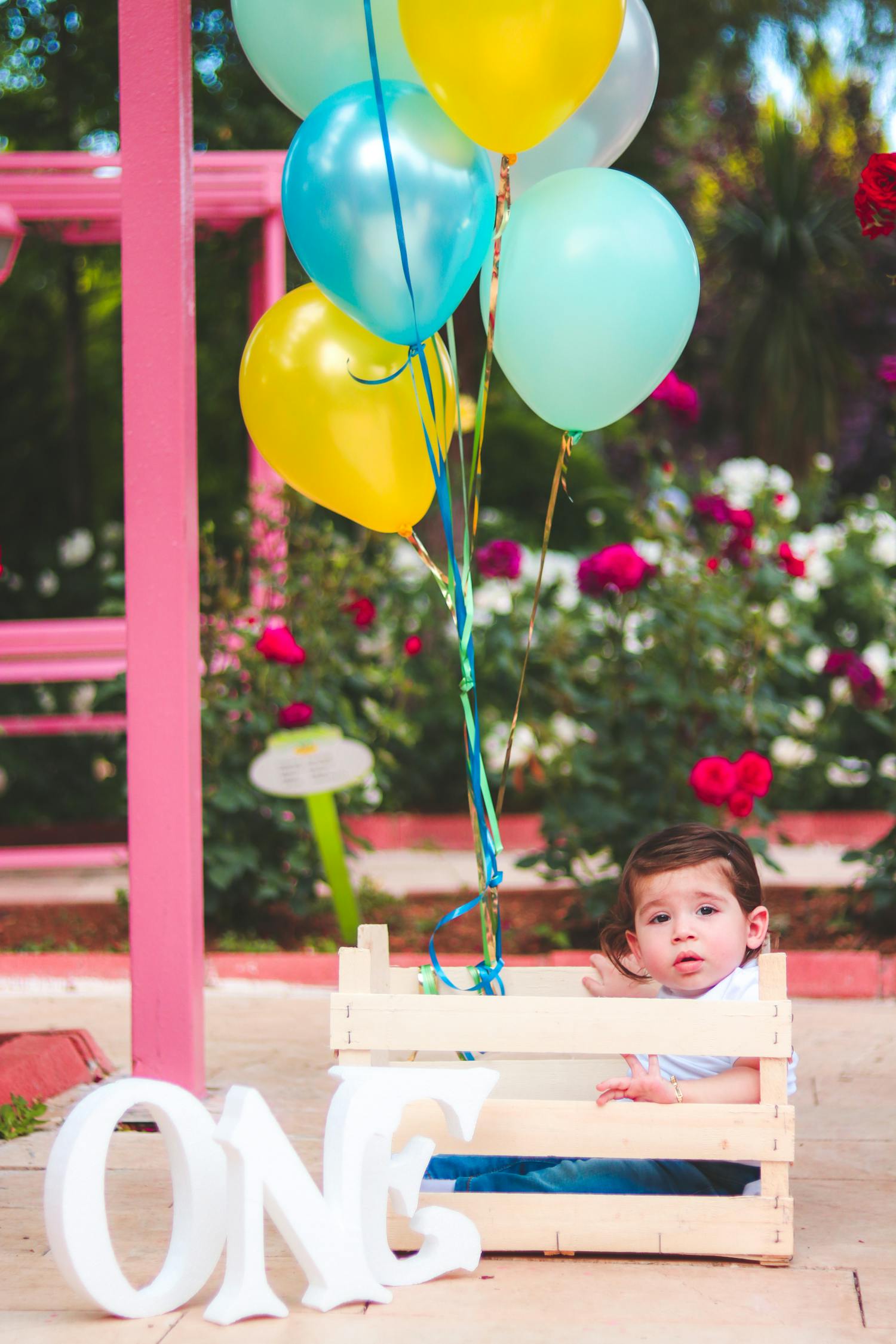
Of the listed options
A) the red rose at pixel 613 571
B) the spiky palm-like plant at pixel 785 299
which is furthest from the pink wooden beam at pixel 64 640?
the spiky palm-like plant at pixel 785 299

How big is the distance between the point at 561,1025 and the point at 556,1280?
0.35 metres

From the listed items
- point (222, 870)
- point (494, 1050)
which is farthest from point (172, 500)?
point (222, 870)

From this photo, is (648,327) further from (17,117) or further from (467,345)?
(17,117)

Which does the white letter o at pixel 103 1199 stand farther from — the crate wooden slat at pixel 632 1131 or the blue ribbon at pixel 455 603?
the blue ribbon at pixel 455 603

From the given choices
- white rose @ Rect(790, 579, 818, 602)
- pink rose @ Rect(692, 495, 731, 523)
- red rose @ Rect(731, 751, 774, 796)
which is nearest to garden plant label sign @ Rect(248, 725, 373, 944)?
red rose @ Rect(731, 751, 774, 796)

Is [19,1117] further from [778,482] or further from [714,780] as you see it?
[778,482]

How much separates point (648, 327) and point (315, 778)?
70.9 inches

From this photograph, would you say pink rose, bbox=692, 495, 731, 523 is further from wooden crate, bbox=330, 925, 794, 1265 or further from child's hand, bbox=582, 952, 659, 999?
wooden crate, bbox=330, 925, 794, 1265

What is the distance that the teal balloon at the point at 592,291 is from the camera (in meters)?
2.20

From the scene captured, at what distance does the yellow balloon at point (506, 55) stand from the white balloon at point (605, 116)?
1.11 feet

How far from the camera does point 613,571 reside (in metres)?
4.04

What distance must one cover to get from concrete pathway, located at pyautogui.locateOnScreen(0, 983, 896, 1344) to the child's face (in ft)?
1.37

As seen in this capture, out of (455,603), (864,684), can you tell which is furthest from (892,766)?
(455,603)

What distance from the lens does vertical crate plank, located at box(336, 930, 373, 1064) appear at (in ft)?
6.86
